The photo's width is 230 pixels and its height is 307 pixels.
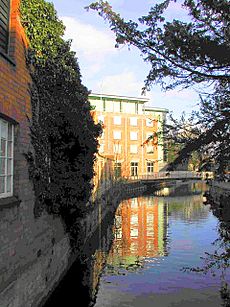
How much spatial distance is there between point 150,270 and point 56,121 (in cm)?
661

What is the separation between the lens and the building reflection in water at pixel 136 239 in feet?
51.8

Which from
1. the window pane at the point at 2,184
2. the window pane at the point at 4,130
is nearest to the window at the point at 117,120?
the window pane at the point at 4,130

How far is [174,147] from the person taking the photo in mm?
7105

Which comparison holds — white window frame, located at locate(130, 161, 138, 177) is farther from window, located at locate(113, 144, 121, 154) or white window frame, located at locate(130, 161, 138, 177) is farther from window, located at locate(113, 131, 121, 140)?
window, located at locate(113, 131, 121, 140)

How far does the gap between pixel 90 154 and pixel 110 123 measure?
67.4 metres

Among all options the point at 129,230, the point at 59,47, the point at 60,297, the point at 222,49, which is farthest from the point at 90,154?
the point at 129,230

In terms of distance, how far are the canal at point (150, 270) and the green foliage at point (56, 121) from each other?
2.13 metres

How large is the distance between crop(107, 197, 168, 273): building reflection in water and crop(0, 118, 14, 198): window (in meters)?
7.39

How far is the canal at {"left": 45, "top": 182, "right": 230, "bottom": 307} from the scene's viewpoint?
1057 cm

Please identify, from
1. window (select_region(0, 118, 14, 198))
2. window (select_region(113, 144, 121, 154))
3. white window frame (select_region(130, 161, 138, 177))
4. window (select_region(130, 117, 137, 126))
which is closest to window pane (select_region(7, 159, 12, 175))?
window (select_region(0, 118, 14, 198))

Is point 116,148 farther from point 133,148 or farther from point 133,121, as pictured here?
point 133,121

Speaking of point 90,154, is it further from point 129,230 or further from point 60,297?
point 129,230

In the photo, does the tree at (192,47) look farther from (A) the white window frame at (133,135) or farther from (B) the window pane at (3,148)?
(A) the white window frame at (133,135)

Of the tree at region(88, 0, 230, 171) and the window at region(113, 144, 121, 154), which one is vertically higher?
the window at region(113, 144, 121, 154)
